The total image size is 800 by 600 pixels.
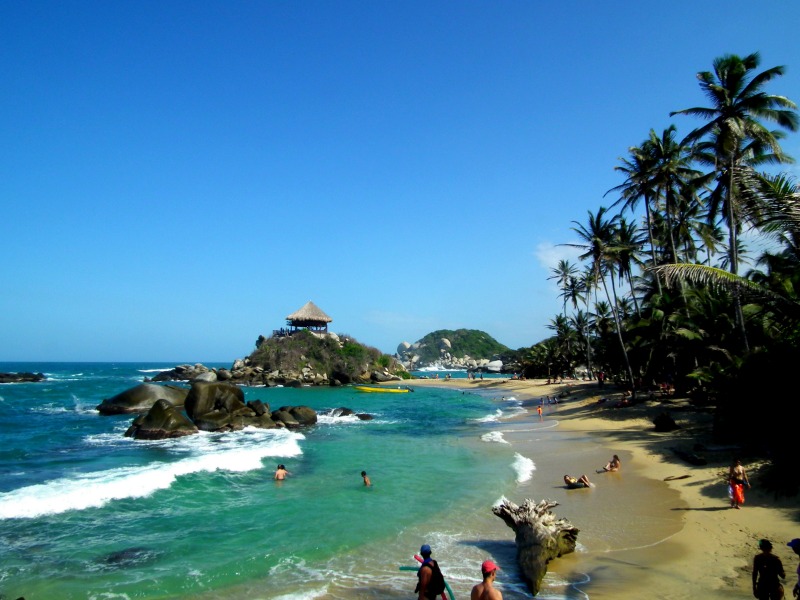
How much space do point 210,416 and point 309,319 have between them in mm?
48486

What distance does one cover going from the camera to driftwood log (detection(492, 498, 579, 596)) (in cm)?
890

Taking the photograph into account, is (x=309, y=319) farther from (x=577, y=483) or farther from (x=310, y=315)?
(x=577, y=483)

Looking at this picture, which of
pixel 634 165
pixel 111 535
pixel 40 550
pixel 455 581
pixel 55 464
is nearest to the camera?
pixel 455 581

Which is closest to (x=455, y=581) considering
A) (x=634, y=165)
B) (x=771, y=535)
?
(x=771, y=535)

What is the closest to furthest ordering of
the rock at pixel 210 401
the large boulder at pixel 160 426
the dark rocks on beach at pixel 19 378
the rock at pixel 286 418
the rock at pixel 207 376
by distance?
1. the large boulder at pixel 160 426
2. the rock at pixel 210 401
3. the rock at pixel 286 418
4. the rock at pixel 207 376
5. the dark rocks on beach at pixel 19 378

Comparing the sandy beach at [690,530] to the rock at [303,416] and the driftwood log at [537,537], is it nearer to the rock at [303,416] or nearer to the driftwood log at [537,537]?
the driftwood log at [537,537]

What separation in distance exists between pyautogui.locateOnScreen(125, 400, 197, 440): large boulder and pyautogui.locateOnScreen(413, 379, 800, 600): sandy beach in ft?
67.2

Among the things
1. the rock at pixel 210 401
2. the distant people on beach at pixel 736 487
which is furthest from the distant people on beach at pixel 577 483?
the rock at pixel 210 401

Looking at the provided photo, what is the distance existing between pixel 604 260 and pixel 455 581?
1329 inches

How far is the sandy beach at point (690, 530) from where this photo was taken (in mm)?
8461

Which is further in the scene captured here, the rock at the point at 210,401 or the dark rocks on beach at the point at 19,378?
the dark rocks on beach at the point at 19,378

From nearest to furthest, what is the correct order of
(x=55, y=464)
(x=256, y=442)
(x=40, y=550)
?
(x=40, y=550) → (x=55, y=464) → (x=256, y=442)

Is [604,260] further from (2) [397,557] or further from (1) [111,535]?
(1) [111,535]

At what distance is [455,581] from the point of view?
908cm
